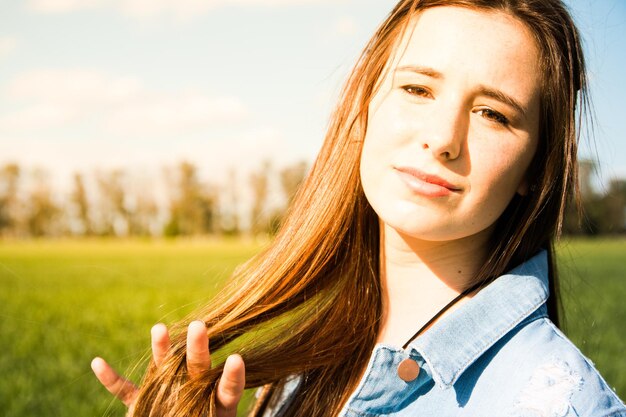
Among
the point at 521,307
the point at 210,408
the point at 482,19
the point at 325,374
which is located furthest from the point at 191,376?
the point at 482,19

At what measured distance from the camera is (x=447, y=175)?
64.7 inches

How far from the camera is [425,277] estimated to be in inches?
75.5

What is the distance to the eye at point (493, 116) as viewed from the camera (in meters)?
1.68

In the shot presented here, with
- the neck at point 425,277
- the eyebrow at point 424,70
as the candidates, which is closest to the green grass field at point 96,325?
the neck at point 425,277

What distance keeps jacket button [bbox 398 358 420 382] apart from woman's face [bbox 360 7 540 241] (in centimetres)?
34

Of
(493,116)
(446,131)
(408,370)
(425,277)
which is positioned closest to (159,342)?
(408,370)

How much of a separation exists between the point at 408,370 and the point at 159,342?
67 cm

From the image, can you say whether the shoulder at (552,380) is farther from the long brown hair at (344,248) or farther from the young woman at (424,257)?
the long brown hair at (344,248)

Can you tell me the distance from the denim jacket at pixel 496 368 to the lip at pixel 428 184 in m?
0.33

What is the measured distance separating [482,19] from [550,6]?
0.34m

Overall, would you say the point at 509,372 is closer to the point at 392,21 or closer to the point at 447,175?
the point at 447,175

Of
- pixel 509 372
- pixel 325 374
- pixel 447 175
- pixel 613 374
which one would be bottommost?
pixel 613 374

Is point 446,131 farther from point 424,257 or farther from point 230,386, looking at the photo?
point 230,386

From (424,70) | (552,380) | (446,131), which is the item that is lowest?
(552,380)
